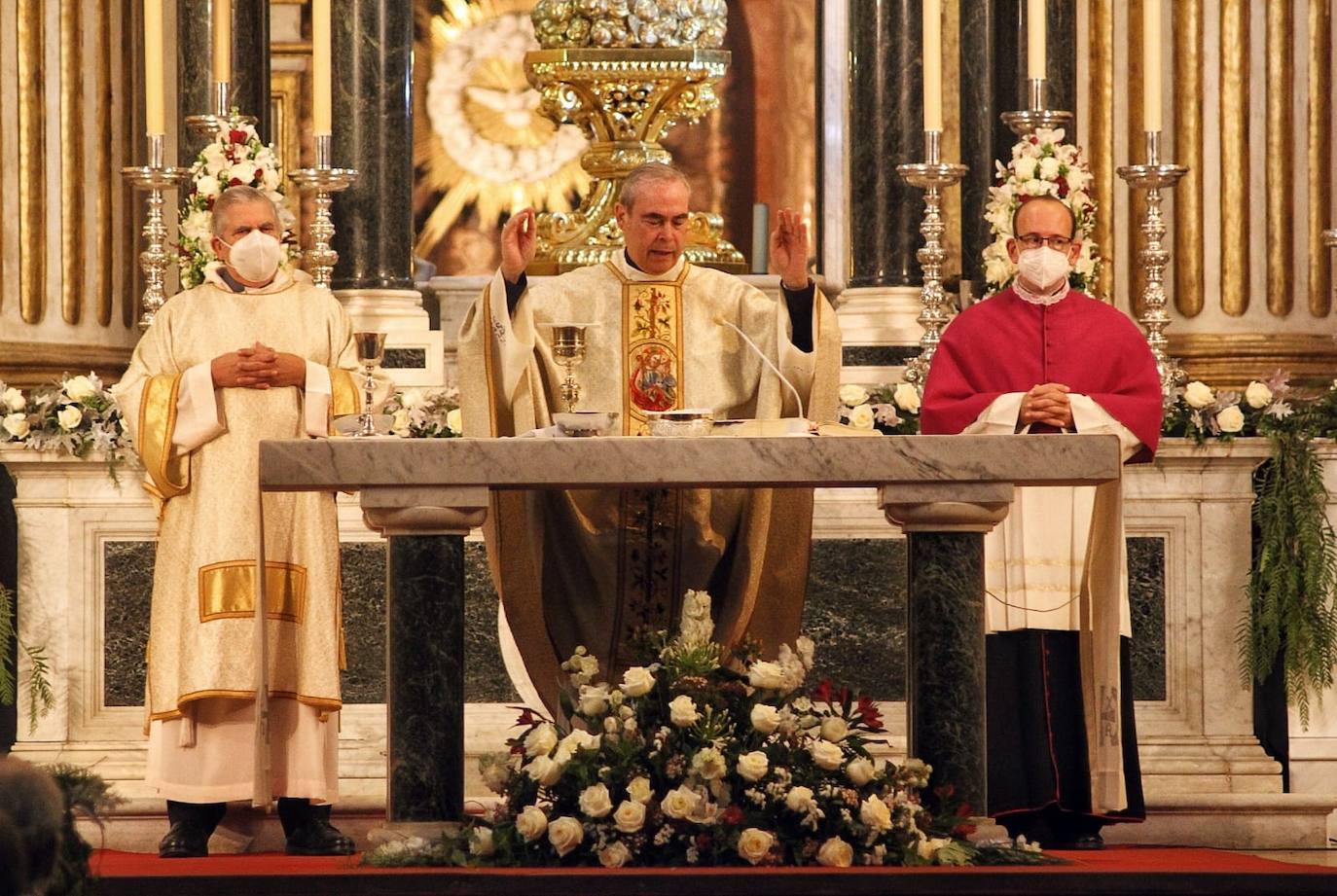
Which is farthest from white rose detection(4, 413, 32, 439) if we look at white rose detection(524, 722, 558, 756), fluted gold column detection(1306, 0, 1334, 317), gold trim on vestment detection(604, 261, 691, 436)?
fluted gold column detection(1306, 0, 1334, 317)

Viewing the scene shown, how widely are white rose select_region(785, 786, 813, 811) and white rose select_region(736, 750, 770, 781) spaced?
80 mm

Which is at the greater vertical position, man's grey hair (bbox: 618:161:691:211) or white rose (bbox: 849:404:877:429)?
man's grey hair (bbox: 618:161:691:211)

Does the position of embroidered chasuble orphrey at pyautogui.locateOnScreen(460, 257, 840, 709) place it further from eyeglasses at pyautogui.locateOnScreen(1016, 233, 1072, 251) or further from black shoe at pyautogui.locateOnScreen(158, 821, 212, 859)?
black shoe at pyautogui.locateOnScreen(158, 821, 212, 859)

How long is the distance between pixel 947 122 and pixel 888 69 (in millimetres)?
509

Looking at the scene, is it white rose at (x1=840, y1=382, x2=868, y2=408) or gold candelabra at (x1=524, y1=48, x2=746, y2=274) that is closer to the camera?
white rose at (x1=840, y1=382, x2=868, y2=408)

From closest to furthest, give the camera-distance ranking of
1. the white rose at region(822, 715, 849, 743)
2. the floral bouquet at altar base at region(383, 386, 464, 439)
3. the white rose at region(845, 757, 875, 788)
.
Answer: the white rose at region(845, 757, 875, 788)
the white rose at region(822, 715, 849, 743)
the floral bouquet at altar base at region(383, 386, 464, 439)

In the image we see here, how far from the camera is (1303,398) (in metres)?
8.24

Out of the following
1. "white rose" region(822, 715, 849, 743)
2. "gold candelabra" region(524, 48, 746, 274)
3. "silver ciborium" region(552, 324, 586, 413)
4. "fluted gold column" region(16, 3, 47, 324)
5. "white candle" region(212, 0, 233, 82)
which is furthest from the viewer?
"fluted gold column" region(16, 3, 47, 324)

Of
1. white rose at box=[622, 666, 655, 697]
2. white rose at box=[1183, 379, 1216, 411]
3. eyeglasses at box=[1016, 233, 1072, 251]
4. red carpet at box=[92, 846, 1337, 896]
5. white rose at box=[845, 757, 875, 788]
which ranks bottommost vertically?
red carpet at box=[92, 846, 1337, 896]

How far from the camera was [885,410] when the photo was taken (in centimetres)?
779

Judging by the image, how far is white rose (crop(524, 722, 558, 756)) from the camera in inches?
230

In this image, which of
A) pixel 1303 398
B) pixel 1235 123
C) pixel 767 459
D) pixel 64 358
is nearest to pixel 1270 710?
pixel 1303 398

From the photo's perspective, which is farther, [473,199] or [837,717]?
[473,199]

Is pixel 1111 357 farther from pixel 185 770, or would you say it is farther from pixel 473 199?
pixel 473 199
